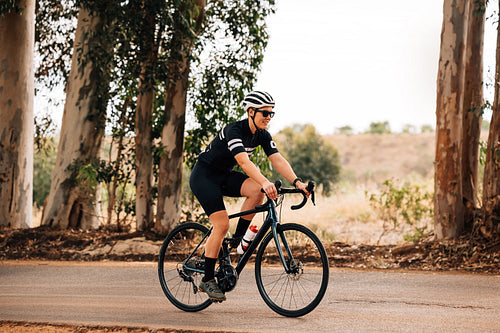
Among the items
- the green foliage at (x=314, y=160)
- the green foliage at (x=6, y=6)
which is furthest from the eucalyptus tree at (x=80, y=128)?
the green foliage at (x=314, y=160)

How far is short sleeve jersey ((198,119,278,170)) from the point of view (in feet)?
19.5

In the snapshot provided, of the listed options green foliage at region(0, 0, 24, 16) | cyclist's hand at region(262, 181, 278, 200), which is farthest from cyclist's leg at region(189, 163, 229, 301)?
green foliage at region(0, 0, 24, 16)

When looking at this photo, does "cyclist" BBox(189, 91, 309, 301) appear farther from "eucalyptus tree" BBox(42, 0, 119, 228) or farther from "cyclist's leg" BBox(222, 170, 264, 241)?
"eucalyptus tree" BBox(42, 0, 119, 228)

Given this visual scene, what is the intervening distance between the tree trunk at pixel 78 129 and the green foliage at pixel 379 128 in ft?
244

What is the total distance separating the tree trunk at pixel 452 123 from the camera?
11367 mm

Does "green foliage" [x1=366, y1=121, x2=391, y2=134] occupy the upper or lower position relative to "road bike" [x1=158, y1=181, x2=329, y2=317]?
upper

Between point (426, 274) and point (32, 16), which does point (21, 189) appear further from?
point (426, 274)

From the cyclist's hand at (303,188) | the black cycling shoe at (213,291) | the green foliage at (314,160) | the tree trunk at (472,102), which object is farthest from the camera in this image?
the green foliage at (314,160)

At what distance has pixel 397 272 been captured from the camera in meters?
9.88

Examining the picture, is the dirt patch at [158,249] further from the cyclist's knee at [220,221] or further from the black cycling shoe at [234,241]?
the cyclist's knee at [220,221]

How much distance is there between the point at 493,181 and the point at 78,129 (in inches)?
341

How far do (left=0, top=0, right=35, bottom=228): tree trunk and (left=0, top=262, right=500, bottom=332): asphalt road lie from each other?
4.88 metres

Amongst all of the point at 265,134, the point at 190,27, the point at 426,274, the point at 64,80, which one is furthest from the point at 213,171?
the point at 64,80

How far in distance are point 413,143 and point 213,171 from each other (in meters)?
74.6
